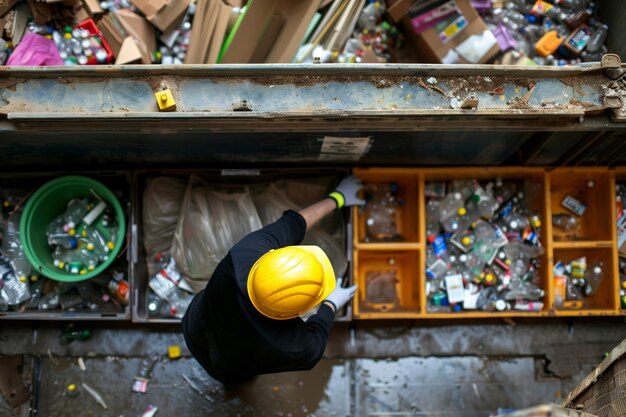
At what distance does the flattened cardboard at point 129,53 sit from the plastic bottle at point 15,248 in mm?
1146

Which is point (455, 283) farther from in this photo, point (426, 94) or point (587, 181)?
point (426, 94)

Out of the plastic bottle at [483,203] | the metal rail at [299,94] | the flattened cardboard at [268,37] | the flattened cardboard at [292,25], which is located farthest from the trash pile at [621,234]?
the flattened cardboard at [268,37]

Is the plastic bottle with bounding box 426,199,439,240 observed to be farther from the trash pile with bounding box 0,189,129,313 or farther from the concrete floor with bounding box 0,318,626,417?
the trash pile with bounding box 0,189,129,313

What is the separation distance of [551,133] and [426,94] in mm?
782

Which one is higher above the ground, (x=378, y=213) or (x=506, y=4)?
(x=506, y=4)

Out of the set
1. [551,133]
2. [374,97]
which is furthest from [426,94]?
[551,133]

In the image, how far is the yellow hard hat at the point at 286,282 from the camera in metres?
2.03

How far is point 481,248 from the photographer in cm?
326

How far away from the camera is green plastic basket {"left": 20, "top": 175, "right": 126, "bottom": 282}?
298 centimetres

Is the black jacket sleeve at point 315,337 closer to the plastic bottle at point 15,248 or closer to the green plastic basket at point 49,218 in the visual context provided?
the green plastic basket at point 49,218

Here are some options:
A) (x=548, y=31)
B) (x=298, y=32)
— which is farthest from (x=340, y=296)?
(x=548, y=31)

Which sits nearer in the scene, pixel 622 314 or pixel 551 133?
pixel 551 133

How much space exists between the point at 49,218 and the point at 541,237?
3035 millimetres

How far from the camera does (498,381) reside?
11.1 feet
